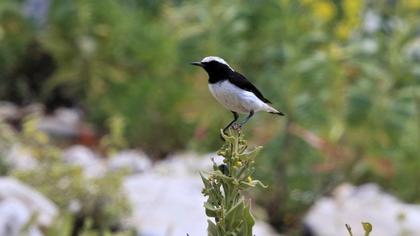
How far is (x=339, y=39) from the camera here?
1027 cm

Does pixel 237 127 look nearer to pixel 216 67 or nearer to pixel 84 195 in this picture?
pixel 216 67

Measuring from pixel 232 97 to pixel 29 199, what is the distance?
4.62 m

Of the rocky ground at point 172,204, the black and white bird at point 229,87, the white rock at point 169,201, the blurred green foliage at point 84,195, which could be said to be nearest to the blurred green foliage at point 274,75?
the rocky ground at point 172,204

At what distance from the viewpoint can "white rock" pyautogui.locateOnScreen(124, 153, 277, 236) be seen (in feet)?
23.7

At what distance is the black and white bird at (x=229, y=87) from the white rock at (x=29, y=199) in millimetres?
4370

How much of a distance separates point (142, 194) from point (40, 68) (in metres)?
4.11

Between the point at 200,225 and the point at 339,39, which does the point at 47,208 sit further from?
the point at 339,39

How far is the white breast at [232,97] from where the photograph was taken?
228cm

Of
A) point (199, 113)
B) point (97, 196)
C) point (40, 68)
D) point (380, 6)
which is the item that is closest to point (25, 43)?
point (40, 68)

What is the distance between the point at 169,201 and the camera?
25.6 feet

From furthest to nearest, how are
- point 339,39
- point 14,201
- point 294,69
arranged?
point 339,39 → point 294,69 → point 14,201

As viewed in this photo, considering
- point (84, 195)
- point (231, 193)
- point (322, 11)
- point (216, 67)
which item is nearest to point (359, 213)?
point (84, 195)

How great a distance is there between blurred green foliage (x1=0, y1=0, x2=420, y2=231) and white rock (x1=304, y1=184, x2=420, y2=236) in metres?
0.18

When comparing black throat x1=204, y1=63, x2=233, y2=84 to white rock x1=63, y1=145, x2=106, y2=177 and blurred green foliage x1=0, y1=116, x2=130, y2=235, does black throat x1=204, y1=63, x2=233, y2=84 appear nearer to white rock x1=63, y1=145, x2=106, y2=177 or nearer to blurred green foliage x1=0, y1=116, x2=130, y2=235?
blurred green foliage x1=0, y1=116, x2=130, y2=235
